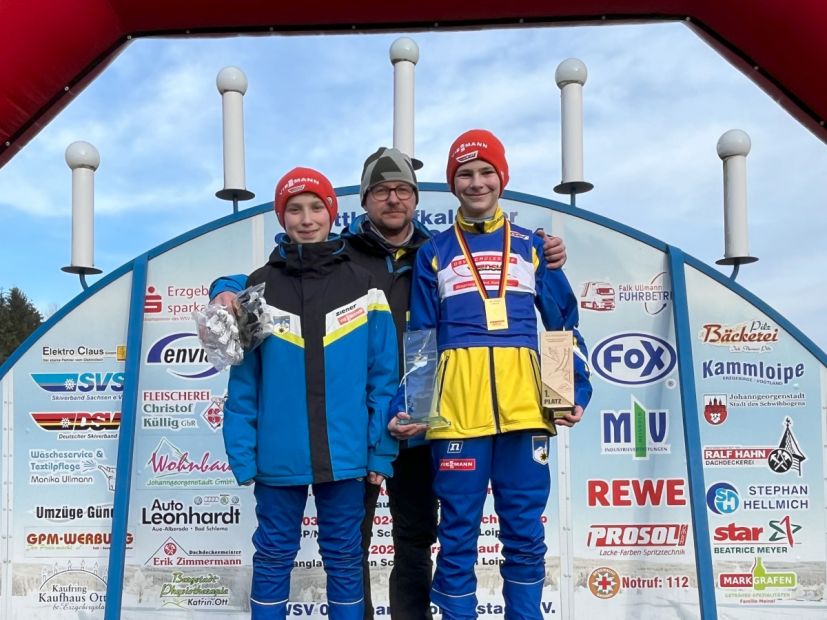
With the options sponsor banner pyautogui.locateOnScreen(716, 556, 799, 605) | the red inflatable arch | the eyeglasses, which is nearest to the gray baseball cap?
the eyeglasses

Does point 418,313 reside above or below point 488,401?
above

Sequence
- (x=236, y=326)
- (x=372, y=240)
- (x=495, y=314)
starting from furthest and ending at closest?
1. (x=372, y=240)
2. (x=495, y=314)
3. (x=236, y=326)

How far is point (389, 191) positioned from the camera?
2750mm

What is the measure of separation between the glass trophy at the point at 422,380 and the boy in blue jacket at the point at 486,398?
3 centimetres

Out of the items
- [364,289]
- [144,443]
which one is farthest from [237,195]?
[364,289]

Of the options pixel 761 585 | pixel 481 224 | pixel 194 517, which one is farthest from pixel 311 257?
pixel 761 585

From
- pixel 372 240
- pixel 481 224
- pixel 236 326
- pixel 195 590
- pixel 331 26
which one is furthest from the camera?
pixel 195 590

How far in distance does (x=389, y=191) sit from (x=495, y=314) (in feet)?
2.15

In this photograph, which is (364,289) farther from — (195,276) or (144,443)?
(144,443)

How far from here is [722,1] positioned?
3.23 meters

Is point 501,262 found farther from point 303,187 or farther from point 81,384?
point 81,384

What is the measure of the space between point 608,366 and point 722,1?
1.77 m

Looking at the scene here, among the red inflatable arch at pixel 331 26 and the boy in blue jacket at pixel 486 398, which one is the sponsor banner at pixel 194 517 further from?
the red inflatable arch at pixel 331 26

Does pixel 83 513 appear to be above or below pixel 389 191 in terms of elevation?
below
